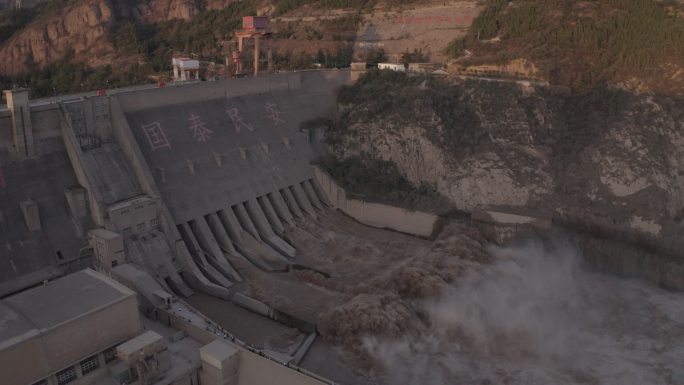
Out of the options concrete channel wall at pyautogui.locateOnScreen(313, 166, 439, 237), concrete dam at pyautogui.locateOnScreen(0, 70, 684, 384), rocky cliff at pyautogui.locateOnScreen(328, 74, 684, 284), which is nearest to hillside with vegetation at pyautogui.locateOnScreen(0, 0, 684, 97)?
rocky cliff at pyautogui.locateOnScreen(328, 74, 684, 284)

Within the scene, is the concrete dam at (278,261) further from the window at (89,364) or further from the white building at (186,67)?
the white building at (186,67)

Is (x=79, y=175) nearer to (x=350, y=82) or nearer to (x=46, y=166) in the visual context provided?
(x=46, y=166)

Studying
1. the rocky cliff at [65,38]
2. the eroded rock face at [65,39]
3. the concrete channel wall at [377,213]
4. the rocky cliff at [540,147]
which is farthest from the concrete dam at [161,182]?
the eroded rock face at [65,39]

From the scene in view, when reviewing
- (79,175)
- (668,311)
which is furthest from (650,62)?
(79,175)

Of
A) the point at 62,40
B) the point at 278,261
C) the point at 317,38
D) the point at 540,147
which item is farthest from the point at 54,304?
the point at 62,40

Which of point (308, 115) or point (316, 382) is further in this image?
point (308, 115)

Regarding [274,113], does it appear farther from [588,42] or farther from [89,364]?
[588,42]

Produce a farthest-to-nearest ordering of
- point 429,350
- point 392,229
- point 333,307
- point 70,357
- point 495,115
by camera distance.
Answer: point 495,115 < point 392,229 < point 333,307 < point 429,350 < point 70,357
